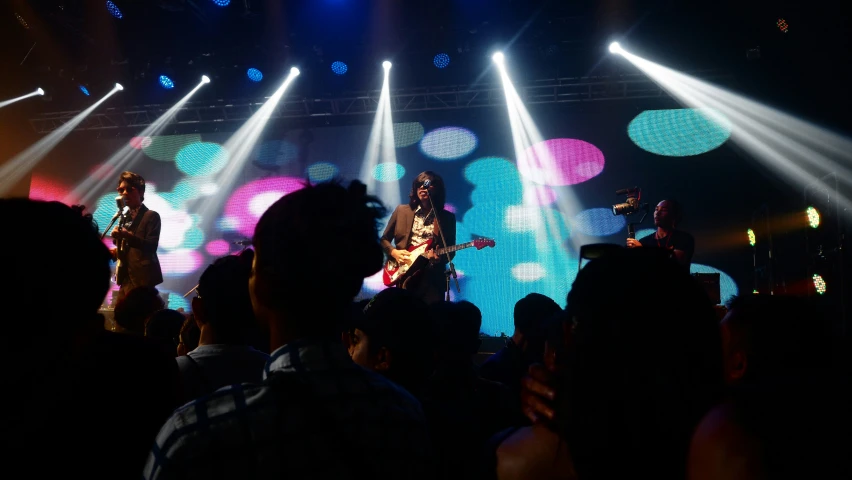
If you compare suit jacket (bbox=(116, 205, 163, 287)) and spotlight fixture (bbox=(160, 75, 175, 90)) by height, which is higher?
spotlight fixture (bbox=(160, 75, 175, 90))

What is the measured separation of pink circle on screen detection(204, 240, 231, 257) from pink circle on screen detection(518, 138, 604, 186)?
15.3ft

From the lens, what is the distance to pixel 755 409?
3.29 ft

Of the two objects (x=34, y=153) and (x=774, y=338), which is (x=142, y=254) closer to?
(x=774, y=338)

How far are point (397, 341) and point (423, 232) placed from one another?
406 centimetres

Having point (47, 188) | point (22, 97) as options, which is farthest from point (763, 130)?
point (47, 188)

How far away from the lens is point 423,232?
609cm

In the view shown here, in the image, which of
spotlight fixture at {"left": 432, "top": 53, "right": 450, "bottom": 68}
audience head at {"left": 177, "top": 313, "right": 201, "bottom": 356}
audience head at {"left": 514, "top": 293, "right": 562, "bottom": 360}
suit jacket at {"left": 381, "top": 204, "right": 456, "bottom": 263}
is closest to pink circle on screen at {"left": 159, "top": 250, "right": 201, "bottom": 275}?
suit jacket at {"left": 381, "top": 204, "right": 456, "bottom": 263}

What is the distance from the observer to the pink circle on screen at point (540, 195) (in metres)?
8.02

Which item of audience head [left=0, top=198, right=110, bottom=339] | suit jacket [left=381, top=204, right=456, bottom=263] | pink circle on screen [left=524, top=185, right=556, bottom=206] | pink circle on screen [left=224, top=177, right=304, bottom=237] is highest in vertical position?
pink circle on screen [left=224, top=177, right=304, bottom=237]

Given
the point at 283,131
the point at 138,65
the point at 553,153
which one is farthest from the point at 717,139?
the point at 138,65

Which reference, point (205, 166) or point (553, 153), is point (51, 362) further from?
point (205, 166)

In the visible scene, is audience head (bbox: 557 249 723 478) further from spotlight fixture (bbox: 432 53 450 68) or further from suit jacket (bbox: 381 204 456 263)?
spotlight fixture (bbox: 432 53 450 68)

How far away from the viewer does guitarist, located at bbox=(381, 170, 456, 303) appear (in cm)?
581

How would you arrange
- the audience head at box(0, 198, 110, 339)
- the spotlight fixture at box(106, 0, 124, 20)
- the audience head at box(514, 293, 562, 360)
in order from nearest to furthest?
1. the audience head at box(0, 198, 110, 339)
2. the audience head at box(514, 293, 562, 360)
3. the spotlight fixture at box(106, 0, 124, 20)
